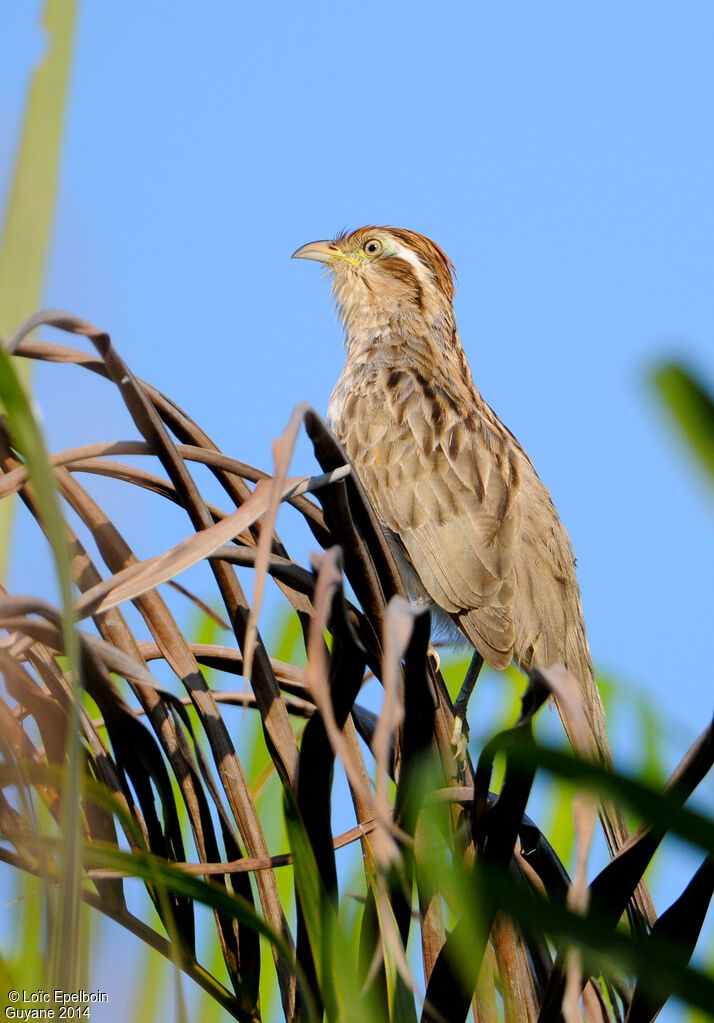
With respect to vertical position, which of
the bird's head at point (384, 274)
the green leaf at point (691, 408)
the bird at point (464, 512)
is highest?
the bird's head at point (384, 274)

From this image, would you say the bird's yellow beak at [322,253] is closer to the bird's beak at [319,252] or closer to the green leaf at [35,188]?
the bird's beak at [319,252]

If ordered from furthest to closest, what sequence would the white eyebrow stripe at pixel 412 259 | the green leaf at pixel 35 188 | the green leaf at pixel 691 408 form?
the white eyebrow stripe at pixel 412 259 < the green leaf at pixel 35 188 < the green leaf at pixel 691 408

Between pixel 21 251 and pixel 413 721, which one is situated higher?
pixel 21 251

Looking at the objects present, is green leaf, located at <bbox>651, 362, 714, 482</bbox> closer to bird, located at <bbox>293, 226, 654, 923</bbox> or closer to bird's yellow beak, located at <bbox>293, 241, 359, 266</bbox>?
bird, located at <bbox>293, 226, 654, 923</bbox>

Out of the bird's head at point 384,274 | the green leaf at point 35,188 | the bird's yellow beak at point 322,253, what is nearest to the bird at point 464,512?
the bird's head at point 384,274

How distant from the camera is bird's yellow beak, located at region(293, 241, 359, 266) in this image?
7.36 meters

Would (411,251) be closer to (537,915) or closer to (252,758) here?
(252,758)

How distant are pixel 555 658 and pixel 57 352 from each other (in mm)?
3363

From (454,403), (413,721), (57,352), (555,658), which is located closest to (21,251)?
(57,352)

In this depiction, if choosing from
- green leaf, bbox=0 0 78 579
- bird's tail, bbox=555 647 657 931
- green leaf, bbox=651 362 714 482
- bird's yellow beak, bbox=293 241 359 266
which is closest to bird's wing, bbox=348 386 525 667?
bird's tail, bbox=555 647 657 931

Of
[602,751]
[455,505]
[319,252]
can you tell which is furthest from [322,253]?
[602,751]

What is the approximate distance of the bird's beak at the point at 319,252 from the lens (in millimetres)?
7358

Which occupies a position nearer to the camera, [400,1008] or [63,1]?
[400,1008]

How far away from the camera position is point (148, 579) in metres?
1.47
